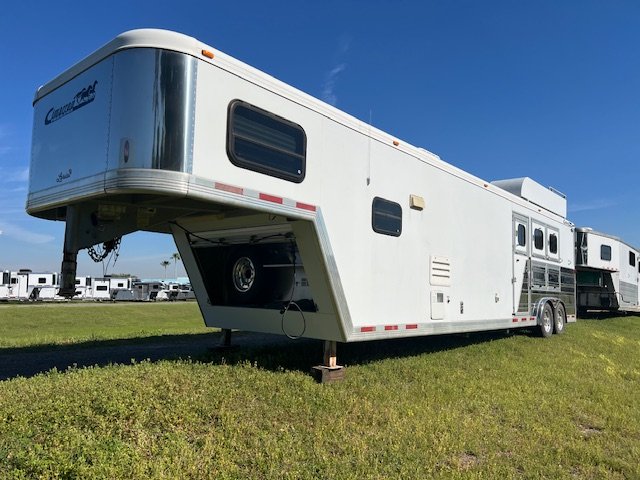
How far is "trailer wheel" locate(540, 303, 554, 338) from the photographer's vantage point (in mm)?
11562

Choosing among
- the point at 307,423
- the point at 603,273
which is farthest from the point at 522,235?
the point at 603,273

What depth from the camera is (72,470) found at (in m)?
3.51

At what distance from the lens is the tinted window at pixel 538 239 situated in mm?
11498

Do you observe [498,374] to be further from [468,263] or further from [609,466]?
[609,466]

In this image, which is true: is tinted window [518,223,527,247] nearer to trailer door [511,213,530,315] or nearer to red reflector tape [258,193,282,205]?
trailer door [511,213,530,315]

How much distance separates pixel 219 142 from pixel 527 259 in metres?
8.20

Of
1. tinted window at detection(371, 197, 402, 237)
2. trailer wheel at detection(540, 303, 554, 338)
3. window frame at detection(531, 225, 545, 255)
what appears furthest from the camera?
trailer wheel at detection(540, 303, 554, 338)

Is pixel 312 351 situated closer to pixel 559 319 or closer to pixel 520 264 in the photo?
pixel 520 264

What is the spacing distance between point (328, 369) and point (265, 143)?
9.27 ft

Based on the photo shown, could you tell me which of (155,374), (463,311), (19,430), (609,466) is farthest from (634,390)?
(19,430)

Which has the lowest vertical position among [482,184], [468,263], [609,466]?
[609,466]

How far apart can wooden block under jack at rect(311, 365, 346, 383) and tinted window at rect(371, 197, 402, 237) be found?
185 centimetres

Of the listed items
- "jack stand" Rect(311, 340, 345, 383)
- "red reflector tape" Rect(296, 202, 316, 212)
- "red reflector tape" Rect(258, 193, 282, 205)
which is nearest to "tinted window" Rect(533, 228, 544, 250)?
"jack stand" Rect(311, 340, 345, 383)

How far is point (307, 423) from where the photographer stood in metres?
4.95
